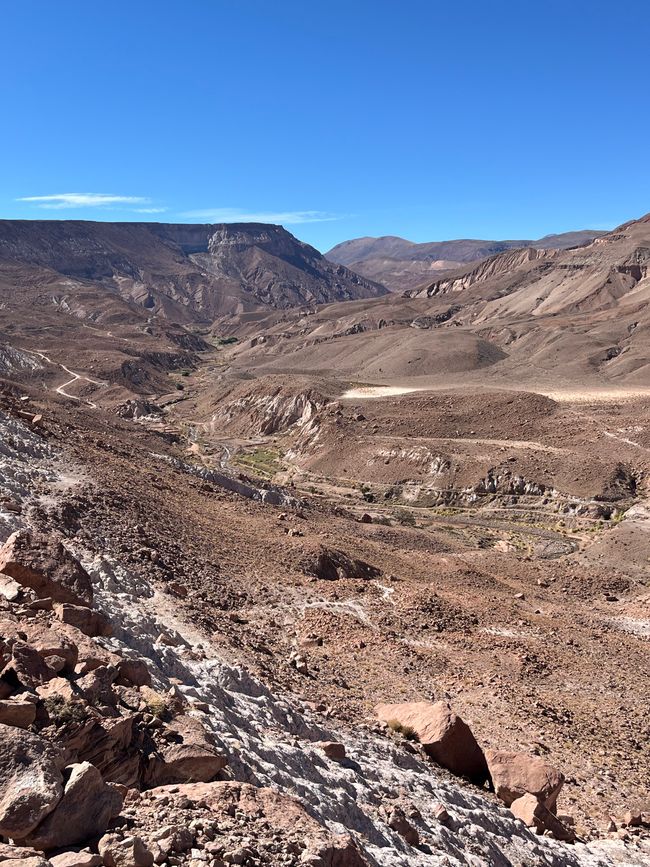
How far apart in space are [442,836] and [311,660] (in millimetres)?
5789

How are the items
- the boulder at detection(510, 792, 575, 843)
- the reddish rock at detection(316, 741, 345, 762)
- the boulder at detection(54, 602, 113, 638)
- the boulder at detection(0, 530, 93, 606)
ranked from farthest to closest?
the boulder at detection(510, 792, 575, 843)
the reddish rock at detection(316, 741, 345, 762)
the boulder at detection(0, 530, 93, 606)
the boulder at detection(54, 602, 113, 638)

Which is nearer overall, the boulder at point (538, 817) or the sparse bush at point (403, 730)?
the boulder at point (538, 817)

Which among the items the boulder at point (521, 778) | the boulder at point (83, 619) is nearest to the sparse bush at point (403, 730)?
the boulder at point (521, 778)

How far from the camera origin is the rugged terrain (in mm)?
6164

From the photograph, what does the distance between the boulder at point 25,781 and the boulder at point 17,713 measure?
351 millimetres

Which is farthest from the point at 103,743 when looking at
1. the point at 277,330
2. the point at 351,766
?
the point at 277,330

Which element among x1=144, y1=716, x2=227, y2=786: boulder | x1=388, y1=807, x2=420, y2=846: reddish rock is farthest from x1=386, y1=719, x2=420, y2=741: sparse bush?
x1=144, y1=716, x2=227, y2=786: boulder

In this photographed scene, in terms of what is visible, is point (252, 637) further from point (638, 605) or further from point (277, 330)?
point (277, 330)

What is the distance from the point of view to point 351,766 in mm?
10047

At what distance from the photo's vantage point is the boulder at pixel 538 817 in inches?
430

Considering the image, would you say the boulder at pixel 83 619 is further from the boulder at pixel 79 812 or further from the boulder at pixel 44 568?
the boulder at pixel 79 812

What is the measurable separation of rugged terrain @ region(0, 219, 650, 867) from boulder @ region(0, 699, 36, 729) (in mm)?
30

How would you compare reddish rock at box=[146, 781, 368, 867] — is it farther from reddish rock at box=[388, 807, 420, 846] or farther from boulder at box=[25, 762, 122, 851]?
reddish rock at box=[388, 807, 420, 846]

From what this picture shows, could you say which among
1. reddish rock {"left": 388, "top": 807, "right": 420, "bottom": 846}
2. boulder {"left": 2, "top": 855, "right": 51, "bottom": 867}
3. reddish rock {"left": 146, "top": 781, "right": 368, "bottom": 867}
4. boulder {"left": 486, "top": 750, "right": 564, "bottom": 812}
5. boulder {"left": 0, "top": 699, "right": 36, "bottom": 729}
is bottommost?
boulder {"left": 486, "top": 750, "right": 564, "bottom": 812}
